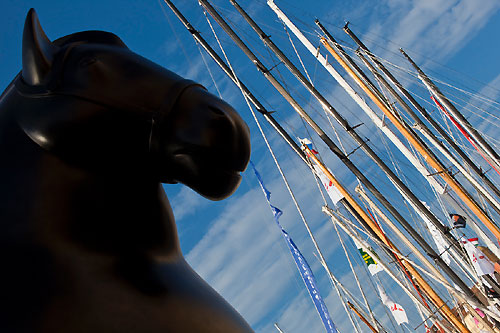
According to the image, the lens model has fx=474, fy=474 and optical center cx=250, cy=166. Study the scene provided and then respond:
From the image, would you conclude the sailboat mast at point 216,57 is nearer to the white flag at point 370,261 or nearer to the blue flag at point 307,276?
the blue flag at point 307,276

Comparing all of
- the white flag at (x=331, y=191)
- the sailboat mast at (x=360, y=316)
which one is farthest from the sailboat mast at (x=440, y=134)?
the sailboat mast at (x=360, y=316)

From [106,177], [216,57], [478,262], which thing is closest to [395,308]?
[478,262]

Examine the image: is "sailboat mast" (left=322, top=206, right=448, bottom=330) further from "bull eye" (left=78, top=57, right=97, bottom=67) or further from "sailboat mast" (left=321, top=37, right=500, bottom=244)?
"bull eye" (left=78, top=57, right=97, bottom=67)

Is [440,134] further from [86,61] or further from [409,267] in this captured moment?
[86,61]

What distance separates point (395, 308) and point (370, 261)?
168cm

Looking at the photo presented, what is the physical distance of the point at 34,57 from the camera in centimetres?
106

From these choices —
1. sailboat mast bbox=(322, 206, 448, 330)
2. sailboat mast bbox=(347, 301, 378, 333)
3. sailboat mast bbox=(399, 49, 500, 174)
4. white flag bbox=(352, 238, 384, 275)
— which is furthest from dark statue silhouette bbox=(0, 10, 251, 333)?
sailboat mast bbox=(347, 301, 378, 333)

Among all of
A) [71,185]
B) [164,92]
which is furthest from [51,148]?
[164,92]

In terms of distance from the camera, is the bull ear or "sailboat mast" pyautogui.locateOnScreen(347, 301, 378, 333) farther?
"sailboat mast" pyautogui.locateOnScreen(347, 301, 378, 333)

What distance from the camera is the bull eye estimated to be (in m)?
1.07

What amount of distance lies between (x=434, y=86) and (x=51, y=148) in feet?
66.6

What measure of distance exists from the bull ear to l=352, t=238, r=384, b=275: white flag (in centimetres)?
1492

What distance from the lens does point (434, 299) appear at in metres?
15.0

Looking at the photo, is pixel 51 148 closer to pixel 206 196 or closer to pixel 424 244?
pixel 206 196
